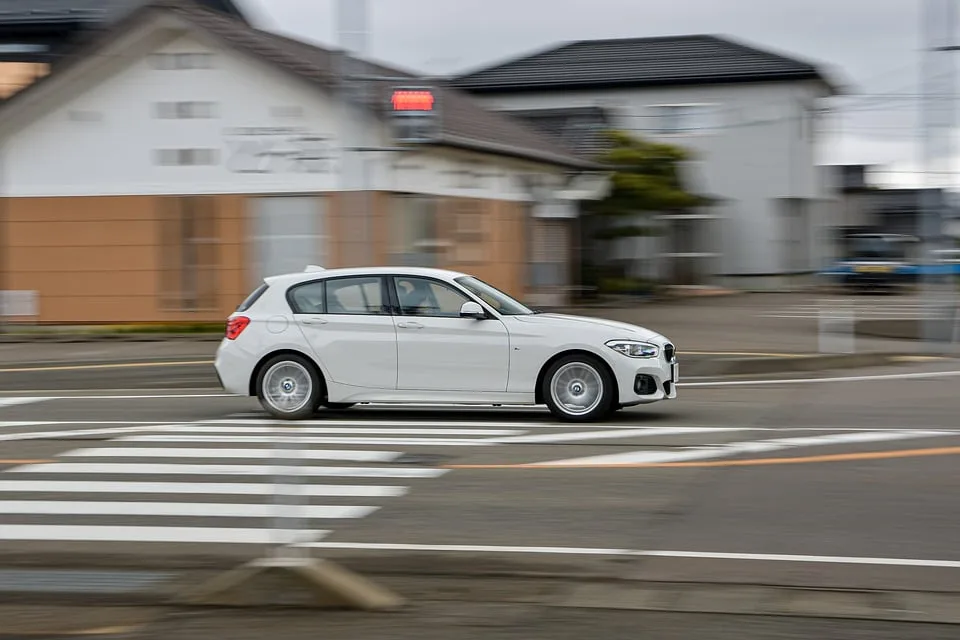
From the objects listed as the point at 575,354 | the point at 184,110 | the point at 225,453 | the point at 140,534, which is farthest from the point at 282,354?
the point at 184,110

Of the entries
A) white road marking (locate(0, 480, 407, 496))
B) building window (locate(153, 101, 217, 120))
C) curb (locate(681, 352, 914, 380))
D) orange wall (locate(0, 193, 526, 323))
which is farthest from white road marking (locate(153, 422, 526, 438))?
building window (locate(153, 101, 217, 120))

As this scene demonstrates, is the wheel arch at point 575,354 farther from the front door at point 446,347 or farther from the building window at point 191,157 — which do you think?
the building window at point 191,157

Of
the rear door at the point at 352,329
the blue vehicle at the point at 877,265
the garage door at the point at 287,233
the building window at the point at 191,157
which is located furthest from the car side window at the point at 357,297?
the blue vehicle at the point at 877,265

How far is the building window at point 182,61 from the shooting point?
26.2 m

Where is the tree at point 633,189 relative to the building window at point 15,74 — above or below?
below

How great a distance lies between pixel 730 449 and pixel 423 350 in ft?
10.8

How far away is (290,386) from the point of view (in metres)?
13.1

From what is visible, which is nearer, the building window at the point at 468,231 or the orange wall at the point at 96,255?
the orange wall at the point at 96,255

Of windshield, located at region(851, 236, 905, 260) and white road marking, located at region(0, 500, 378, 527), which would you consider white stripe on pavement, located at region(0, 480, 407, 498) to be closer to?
white road marking, located at region(0, 500, 378, 527)

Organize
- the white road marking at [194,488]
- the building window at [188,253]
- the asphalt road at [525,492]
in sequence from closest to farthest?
the asphalt road at [525,492], the white road marking at [194,488], the building window at [188,253]

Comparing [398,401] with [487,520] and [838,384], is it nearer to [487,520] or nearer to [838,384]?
[487,520]

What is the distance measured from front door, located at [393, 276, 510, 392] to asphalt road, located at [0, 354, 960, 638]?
1.51ft

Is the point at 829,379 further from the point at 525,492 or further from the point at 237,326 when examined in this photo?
the point at 525,492

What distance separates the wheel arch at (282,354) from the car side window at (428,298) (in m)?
1.04
